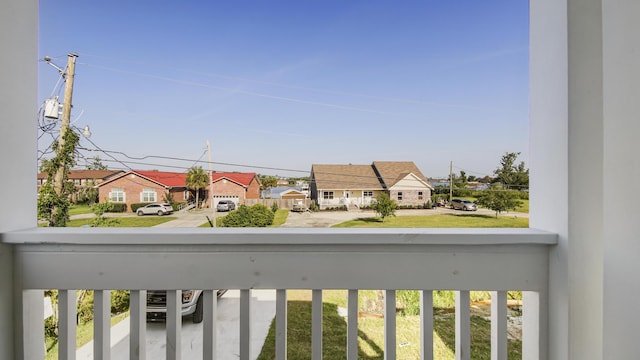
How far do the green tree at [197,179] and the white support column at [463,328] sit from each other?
29.4 inches

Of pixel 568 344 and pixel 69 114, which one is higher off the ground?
pixel 69 114

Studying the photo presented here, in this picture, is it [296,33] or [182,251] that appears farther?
[296,33]

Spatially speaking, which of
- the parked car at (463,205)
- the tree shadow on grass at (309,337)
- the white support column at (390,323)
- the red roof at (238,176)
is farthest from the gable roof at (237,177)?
the parked car at (463,205)

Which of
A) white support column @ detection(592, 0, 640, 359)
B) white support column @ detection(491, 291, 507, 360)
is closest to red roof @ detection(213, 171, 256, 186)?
white support column @ detection(491, 291, 507, 360)

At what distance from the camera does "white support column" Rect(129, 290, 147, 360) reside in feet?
2.34

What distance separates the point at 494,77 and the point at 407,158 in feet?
1.11

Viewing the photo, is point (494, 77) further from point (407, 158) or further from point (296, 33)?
point (296, 33)

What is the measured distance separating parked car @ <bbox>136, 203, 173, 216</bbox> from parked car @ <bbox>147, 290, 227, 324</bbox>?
0.21 metres

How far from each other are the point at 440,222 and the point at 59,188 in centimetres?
107

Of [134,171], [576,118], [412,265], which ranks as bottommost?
[412,265]

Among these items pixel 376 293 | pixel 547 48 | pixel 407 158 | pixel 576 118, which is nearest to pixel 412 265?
pixel 376 293

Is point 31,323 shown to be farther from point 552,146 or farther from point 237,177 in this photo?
point 552,146

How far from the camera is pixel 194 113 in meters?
0.87

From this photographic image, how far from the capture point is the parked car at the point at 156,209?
0.83 meters
